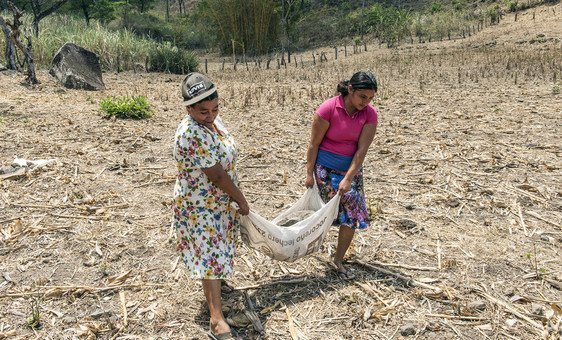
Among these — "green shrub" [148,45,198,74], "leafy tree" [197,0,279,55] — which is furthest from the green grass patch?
"leafy tree" [197,0,279,55]

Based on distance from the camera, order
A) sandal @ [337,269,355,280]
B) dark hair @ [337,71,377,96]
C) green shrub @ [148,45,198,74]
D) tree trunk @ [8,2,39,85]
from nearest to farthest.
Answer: dark hair @ [337,71,377,96] < sandal @ [337,269,355,280] < tree trunk @ [8,2,39,85] < green shrub @ [148,45,198,74]

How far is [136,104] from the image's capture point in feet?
25.6

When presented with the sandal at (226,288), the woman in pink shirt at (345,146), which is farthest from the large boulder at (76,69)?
the woman in pink shirt at (345,146)

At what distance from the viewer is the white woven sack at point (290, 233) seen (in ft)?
9.74

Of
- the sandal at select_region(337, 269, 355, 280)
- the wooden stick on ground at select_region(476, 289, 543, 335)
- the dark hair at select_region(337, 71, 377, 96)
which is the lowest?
the wooden stick on ground at select_region(476, 289, 543, 335)

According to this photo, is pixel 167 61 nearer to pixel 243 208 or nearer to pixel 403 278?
pixel 403 278

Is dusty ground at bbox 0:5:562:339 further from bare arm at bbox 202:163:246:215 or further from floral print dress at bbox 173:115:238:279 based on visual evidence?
bare arm at bbox 202:163:246:215

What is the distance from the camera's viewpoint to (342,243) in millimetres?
3350

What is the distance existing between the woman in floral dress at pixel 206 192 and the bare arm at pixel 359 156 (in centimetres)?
69

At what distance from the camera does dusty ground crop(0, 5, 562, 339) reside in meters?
2.99

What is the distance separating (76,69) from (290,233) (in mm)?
9607

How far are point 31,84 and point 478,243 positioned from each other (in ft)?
33.2

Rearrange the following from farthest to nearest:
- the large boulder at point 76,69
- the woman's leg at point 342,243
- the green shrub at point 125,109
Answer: the large boulder at point 76,69 < the green shrub at point 125,109 < the woman's leg at point 342,243

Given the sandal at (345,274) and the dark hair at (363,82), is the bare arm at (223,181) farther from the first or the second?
the sandal at (345,274)
